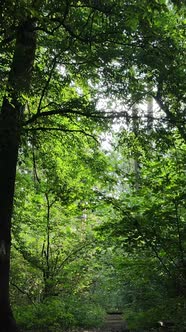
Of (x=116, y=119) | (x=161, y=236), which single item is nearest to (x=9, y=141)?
(x=116, y=119)

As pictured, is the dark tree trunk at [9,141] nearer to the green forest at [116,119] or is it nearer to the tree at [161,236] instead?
the green forest at [116,119]

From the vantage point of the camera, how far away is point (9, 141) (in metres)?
5.14

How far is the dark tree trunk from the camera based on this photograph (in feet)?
15.5

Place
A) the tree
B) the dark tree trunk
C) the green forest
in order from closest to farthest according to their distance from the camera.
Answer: the dark tree trunk < the green forest < the tree

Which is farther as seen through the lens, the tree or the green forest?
the tree

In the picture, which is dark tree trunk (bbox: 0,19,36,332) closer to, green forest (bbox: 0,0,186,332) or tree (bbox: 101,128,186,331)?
green forest (bbox: 0,0,186,332)

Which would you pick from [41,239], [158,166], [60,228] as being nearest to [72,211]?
[60,228]

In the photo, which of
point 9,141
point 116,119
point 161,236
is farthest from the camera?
point 116,119

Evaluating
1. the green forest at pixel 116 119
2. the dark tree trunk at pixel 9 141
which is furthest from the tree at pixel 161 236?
the dark tree trunk at pixel 9 141

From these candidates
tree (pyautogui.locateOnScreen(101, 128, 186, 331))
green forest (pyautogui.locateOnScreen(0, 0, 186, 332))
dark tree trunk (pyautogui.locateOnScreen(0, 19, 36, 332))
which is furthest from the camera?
tree (pyautogui.locateOnScreen(101, 128, 186, 331))

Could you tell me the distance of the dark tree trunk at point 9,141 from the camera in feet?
15.5

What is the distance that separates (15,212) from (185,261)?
5296 millimetres

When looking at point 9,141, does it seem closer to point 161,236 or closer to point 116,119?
point 116,119

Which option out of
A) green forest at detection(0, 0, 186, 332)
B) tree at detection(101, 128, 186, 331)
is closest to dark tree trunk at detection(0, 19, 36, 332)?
green forest at detection(0, 0, 186, 332)
